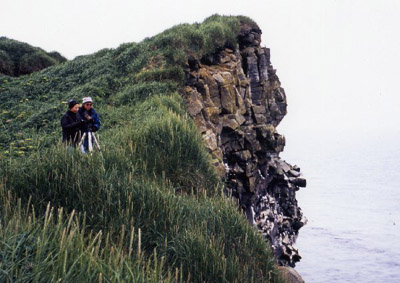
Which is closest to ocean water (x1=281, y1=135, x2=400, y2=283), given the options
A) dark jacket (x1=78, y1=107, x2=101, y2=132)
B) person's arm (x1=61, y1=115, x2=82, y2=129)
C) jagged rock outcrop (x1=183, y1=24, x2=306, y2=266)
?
jagged rock outcrop (x1=183, y1=24, x2=306, y2=266)

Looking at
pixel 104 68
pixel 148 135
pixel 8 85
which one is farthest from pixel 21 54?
pixel 148 135

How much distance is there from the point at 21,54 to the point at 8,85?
18109mm

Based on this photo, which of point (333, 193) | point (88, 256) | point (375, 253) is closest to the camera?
point (88, 256)

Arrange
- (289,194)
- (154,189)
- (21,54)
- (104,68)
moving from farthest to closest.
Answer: (21,54) < (289,194) < (104,68) < (154,189)

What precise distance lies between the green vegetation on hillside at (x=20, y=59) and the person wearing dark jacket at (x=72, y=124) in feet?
105

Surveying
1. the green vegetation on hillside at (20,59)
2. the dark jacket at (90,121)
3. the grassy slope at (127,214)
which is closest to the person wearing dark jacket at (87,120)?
the dark jacket at (90,121)

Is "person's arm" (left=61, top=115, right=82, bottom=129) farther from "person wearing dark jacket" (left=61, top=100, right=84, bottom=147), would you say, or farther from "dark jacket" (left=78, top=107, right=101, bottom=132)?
"dark jacket" (left=78, top=107, right=101, bottom=132)

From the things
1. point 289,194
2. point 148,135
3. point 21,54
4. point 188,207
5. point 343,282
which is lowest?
point 343,282

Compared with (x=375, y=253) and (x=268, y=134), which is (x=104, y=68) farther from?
(x=375, y=253)

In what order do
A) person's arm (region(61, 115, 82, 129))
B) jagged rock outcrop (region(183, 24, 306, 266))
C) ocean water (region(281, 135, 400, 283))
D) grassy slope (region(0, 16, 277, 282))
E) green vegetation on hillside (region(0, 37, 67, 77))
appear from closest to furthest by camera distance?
grassy slope (region(0, 16, 277, 282))
person's arm (region(61, 115, 82, 129))
jagged rock outcrop (region(183, 24, 306, 266))
green vegetation on hillside (region(0, 37, 67, 77))
ocean water (region(281, 135, 400, 283))

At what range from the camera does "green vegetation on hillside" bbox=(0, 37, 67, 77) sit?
Answer: 3956cm

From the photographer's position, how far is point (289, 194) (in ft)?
115

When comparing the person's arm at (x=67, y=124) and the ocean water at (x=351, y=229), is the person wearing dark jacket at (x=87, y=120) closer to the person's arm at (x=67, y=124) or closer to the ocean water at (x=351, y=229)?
the person's arm at (x=67, y=124)

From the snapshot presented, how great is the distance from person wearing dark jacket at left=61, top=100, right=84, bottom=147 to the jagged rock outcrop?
4.37m
